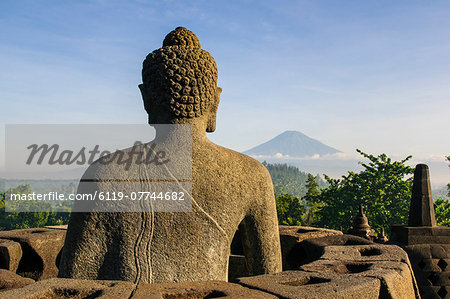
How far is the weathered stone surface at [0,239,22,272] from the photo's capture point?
5.77 metres

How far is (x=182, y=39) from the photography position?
424cm

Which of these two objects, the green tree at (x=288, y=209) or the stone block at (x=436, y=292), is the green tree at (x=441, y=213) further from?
the stone block at (x=436, y=292)

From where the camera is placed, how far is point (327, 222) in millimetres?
31531

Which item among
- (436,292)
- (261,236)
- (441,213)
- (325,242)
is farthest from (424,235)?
(441,213)

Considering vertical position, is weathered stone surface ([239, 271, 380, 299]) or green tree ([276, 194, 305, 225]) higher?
weathered stone surface ([239, 271, 380, 299])

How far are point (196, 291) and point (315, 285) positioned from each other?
36.1 inches

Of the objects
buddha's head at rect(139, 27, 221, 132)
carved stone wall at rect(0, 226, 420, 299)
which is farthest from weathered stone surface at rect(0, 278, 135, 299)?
buddha's head at rect(139, 27, 221, 132)

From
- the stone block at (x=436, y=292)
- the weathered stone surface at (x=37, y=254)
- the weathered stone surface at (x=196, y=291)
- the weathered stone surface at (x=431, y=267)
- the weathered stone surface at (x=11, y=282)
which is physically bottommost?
the stone block at (x=436, y=292)

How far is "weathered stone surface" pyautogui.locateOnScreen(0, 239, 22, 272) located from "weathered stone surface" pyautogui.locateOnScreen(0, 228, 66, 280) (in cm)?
24

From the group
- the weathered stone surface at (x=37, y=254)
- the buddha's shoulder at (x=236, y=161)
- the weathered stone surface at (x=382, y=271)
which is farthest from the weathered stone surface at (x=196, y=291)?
the weathered stone surface at (x=37, y=254)

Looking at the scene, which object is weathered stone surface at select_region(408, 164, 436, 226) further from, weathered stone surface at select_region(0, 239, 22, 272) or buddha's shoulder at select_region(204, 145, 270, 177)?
weathered stone surface at select_region(0, 239, 22, 272)

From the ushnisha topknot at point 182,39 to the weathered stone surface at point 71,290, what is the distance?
8.05 ft

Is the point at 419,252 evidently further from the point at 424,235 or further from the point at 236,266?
the point at 236,266

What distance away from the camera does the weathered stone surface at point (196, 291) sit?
9.34ft
